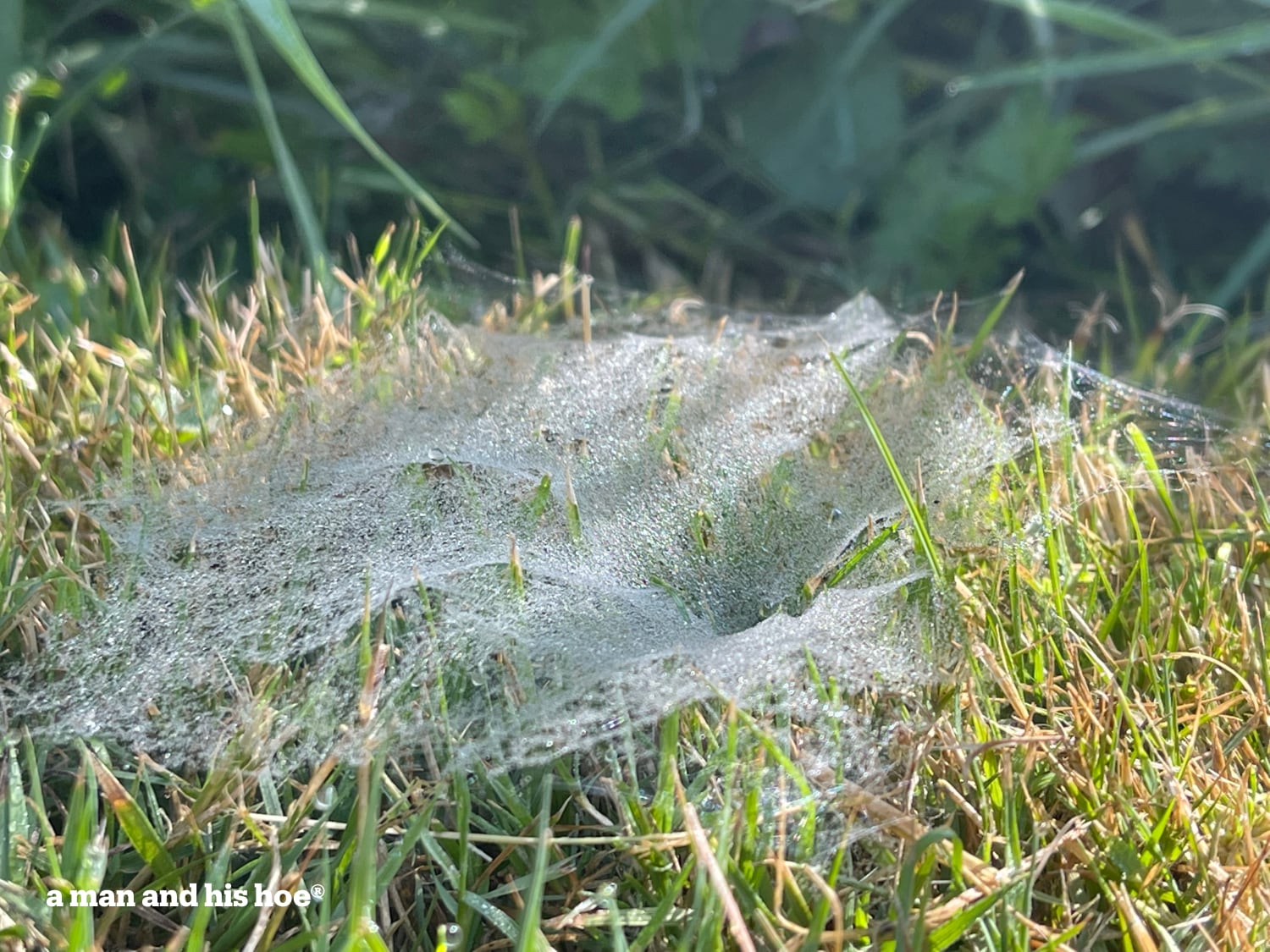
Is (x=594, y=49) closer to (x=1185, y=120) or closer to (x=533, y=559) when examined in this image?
(x=1185, y=120)

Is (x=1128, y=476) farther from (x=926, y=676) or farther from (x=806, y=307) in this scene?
(x=806, y=307)

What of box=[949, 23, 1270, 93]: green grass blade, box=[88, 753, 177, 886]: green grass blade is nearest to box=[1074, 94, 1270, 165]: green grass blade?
box=[949, 23, 1270, 93]: green grass blade

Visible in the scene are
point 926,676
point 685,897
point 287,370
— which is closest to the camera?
point 685,897

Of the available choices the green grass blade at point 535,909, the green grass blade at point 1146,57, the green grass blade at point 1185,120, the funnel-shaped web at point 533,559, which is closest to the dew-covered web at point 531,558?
the funnel-shaped web at point 533,559

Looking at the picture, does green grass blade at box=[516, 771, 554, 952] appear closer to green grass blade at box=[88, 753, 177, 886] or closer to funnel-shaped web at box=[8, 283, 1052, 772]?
funnel-shaped web at box=[8, 283, 1052, 772]

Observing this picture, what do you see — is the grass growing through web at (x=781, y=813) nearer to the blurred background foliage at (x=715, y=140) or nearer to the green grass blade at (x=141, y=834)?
the green grass blade at (x=141, y=834)

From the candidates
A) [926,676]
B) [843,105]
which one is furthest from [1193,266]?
[926,676]

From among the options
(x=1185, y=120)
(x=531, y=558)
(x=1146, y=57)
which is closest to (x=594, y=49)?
(x=1146, y=57)
